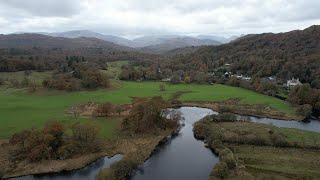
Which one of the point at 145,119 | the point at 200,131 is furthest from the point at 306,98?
the point at 145,119

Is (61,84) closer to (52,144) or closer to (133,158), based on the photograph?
(52,144)

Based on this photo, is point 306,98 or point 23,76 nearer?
point 306,98

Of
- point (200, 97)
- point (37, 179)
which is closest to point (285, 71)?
point (200, 97)

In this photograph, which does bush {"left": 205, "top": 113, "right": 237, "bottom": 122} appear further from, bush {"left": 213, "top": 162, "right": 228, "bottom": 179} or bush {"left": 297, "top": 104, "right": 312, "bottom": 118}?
bush {"left": 213, "top": 162, "right": 228, "bottom": 179}

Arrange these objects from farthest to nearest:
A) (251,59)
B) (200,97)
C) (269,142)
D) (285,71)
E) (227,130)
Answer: (251,59)
(285,71)
(200,97)
(227,130)
(269,142)

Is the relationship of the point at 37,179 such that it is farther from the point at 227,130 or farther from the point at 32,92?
the point at 32,92
